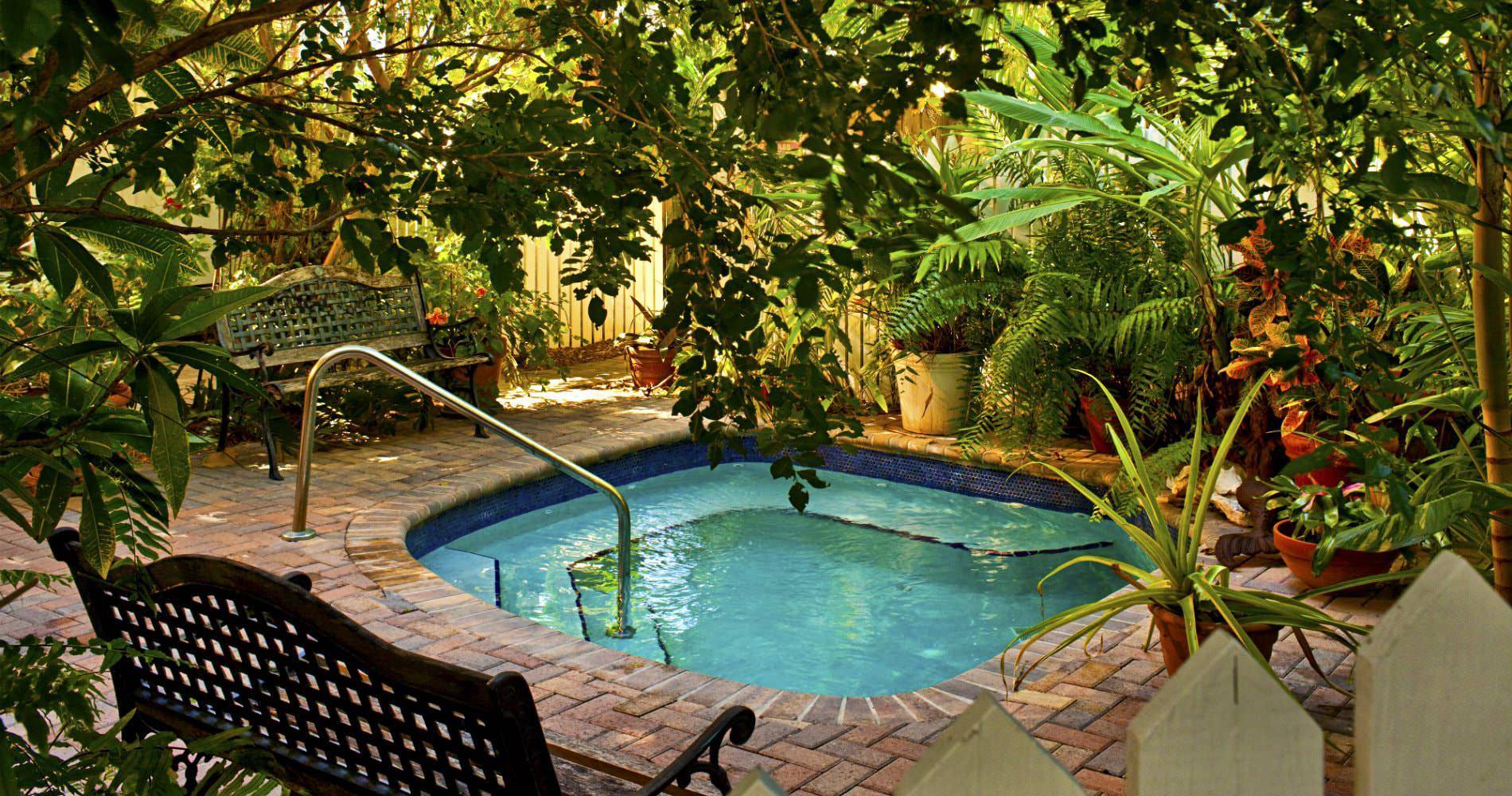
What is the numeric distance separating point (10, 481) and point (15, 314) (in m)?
1.23

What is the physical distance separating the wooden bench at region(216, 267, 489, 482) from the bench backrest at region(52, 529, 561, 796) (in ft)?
13.3

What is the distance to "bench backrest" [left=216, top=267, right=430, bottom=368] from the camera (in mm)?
6613

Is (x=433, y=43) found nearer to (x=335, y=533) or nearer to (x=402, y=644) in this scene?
→ (x=402, y=644)

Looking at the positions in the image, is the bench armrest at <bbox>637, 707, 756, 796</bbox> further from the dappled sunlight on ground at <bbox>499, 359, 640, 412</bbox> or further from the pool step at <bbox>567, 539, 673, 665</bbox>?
the dappled sunlight on ground at <bbox>499, 359, 640, 412</bbox>

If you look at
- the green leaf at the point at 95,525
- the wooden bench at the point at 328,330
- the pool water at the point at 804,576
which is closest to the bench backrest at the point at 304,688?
the green leaf at the point at 95,525

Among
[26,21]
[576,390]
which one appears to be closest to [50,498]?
[26,21]

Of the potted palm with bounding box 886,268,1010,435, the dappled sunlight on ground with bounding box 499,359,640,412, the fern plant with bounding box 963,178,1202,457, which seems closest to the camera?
the fern plant with bounding box 963,178,1202,457

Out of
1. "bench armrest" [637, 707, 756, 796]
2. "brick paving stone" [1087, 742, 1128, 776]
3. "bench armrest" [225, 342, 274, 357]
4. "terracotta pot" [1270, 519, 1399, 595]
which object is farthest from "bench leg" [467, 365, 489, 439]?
"bench armrest" [637, 707, 756, 796]

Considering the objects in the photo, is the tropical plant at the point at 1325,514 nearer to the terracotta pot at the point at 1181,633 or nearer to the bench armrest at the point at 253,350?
the terracotta pot at the point at 1181,633

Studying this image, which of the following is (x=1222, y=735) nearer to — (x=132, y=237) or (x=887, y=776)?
(x=132, y=237)

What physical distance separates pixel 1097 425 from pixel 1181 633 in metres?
3.42

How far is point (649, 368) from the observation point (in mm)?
8953

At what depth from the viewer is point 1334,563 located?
4008mm

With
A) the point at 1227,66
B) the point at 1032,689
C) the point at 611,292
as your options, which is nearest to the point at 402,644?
the point at 1032,689
